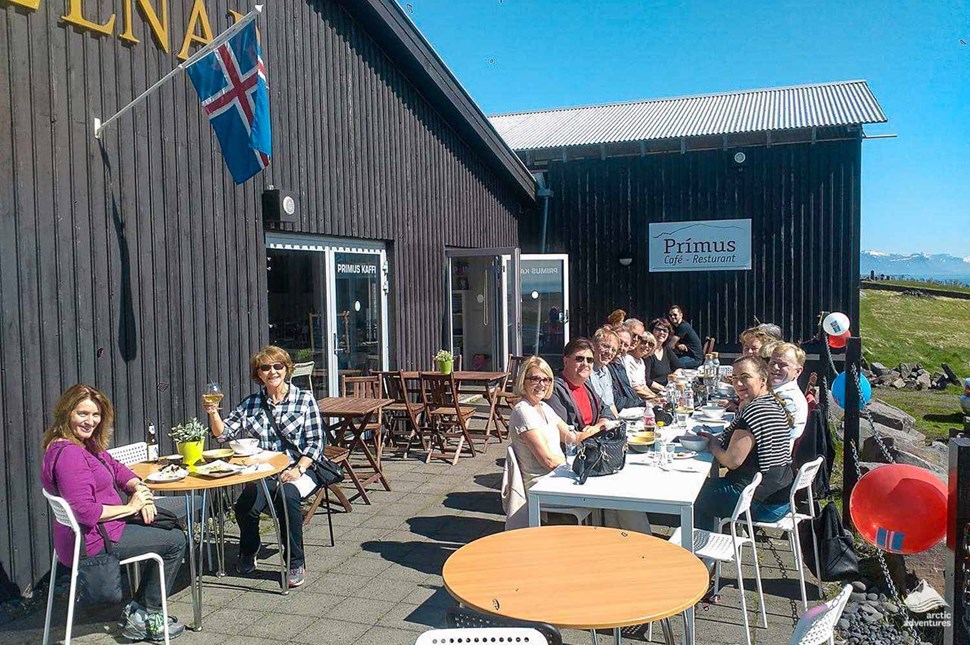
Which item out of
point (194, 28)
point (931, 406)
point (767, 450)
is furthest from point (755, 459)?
point (931, 406)

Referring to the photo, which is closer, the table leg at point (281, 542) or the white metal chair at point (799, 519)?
the white metal chair at point (799, 519)

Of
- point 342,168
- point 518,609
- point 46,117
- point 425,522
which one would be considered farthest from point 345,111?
point 518,609

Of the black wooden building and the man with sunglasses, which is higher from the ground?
the black wooden building

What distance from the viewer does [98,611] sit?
13.5 ft

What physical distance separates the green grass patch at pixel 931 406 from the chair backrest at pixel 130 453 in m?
9.65

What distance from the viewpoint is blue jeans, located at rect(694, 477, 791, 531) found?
4.19m

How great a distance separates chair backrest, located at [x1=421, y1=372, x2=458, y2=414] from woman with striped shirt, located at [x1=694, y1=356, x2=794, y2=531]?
11.8 feet

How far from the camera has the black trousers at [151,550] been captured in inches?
146

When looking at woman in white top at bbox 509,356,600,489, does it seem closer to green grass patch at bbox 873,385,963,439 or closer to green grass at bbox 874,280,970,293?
green grass patch at bbox 873,385,963,439

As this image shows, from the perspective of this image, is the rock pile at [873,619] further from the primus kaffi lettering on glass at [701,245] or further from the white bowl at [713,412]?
the primus kaffi lettering on glass at [701,245]

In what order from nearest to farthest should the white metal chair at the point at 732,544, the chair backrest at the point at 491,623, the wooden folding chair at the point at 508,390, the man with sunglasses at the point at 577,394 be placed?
the chair backrest at the point at 491,623 → the white metal chair at the point at 732,544 → the man with sunglasses at the point at 577,394 → the wooden folding chair at the point at 508,390

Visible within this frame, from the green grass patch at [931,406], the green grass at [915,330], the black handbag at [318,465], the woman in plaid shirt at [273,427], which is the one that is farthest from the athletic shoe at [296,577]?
the green grass at [915,330]

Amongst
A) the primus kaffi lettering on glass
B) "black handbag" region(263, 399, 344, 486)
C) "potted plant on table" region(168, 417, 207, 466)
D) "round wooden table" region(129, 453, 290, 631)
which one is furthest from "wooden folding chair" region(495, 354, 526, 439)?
"potted plant on table" region(168, 417, 207, 466)

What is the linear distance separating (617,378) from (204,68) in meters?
4.06
